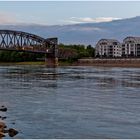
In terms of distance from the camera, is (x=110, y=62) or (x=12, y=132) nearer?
(x=12, y=132)

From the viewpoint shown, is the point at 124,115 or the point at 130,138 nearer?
the point at 130,138

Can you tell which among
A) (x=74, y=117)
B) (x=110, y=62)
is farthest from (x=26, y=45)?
(x=74, y=117)

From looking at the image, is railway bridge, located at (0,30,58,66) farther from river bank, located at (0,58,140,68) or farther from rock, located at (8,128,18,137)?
rock, located at (8,128,18,137)

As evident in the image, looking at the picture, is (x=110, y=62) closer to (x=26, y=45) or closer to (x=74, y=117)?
(x=26, y=45)

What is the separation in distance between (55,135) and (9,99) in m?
17.8

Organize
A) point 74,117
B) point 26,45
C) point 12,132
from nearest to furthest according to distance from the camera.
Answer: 1. point 12,132
2. point 74,117
3. point 26,45

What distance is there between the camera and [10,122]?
84.6 ft

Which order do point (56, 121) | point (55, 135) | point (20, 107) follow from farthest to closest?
point (20, 107), point (56, 121), point (55, 135)

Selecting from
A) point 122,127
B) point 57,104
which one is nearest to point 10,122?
point 122,127

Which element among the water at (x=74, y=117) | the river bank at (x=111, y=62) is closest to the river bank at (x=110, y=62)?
the river bank at (x=111, y=62)

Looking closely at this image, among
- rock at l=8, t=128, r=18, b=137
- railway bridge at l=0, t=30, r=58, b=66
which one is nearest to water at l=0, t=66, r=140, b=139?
rock at l=8, t=128, r=18, b=137

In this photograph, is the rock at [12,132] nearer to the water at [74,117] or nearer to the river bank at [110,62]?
the water at [74,117]

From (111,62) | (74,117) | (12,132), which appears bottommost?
(111,62)

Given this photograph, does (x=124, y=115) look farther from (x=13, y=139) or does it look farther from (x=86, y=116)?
(x=13, y=139)
